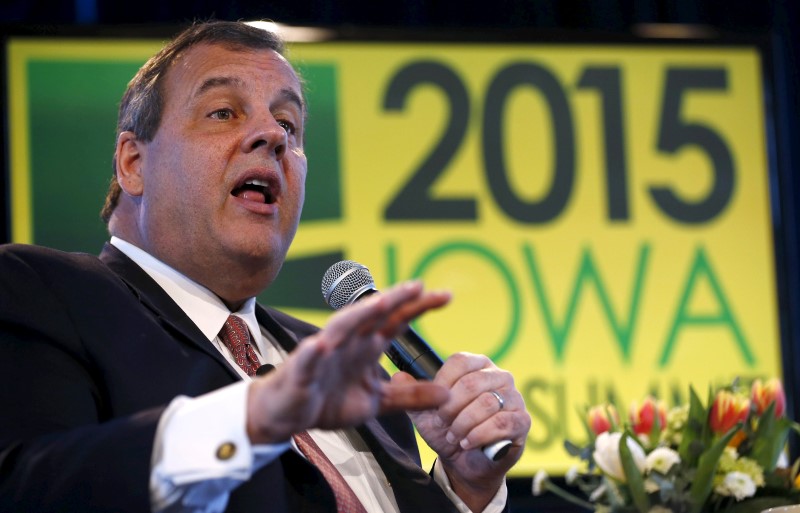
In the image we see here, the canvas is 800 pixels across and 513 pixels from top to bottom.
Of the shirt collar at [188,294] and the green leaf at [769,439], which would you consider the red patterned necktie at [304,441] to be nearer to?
the shirt collar at [188,294]

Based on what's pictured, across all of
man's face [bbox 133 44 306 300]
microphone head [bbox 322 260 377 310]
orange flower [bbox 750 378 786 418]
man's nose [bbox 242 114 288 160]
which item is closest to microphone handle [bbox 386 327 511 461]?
microphone head [bbox 322 260 377 310]

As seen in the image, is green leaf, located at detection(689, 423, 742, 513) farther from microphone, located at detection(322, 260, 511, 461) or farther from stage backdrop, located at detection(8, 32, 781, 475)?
stage backdrop, located at detection(8, 32, 781, 475)

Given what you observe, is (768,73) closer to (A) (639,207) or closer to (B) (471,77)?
(A) (639,207)

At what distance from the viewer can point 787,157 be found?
3.35 metres

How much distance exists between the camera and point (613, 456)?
2.09 metres

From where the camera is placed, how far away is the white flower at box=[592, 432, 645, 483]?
2.06 metres

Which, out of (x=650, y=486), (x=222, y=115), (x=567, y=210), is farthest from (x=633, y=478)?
(x=567, y=210)

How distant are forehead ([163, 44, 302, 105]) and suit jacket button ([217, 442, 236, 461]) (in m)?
0.93

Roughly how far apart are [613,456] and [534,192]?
1255 mm

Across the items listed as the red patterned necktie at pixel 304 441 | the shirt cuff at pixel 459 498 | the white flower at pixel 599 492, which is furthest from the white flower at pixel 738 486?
the red patterned necktie at pixel 304 441

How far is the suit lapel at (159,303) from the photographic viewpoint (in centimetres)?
162

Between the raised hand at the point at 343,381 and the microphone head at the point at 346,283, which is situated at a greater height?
the raised hand at the point at 343,381

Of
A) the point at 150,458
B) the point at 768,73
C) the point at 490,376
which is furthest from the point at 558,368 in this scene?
the point at 150,458

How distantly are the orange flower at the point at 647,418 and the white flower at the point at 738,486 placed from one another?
0.60 ft
